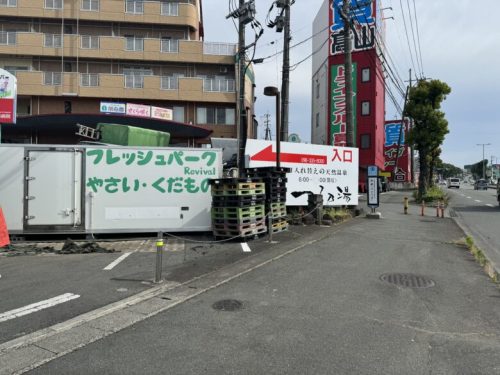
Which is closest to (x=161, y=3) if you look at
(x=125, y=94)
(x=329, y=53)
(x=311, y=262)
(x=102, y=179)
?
(x=125, y=94)

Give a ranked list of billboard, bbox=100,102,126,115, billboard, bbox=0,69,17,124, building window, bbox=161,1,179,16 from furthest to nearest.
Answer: building window, bbox=161,1,179,16 → billboard, bbox=100,102,126,115 → billboard, bbox=0,69,17,124

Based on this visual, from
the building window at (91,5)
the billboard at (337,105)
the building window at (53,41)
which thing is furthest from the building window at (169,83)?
the billboard at (337,105)

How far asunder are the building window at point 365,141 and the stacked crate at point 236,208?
32386 millimetres

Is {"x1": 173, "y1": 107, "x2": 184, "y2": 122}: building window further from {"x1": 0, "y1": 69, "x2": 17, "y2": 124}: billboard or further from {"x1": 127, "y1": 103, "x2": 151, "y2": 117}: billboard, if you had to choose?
{"x1": 0, "y1": 69, "x2": 17, "y2": 124}: billboard

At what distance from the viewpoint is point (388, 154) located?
185 ft

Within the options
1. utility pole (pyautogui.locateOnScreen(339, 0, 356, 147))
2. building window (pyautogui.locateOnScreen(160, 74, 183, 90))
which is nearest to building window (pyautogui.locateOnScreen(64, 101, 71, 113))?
building window (pyautogui.locateOnScreen(160, 74, 183, 90))

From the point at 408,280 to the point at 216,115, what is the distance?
86.1 feet

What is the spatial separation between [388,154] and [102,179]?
51.1m

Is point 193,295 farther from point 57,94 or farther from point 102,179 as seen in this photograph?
point 57,94

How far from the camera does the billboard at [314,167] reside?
47.4 ft

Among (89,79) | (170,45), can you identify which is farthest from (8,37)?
(170,45)

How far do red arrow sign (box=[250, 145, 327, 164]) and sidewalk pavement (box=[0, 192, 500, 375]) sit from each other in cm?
467

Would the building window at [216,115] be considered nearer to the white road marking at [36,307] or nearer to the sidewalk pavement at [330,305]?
the sidewalk pavement at [330,305]

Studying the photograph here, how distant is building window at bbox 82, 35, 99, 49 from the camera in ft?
99.3
